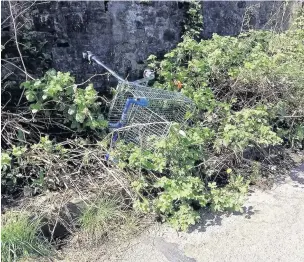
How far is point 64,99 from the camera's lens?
421 cm

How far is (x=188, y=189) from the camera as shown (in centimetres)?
384

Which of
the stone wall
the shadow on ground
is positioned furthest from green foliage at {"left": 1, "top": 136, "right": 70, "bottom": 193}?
the shadow on ground

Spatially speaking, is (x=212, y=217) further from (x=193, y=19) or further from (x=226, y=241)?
(x=193, y=19)

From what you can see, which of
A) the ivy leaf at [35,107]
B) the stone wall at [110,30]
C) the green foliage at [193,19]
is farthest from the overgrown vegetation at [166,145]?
the green foliage at [193,19]

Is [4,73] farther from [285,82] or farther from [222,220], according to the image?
[285,82]

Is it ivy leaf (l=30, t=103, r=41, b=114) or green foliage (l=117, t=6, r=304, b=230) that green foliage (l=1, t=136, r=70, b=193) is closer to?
ivy leaf (l=30, t=103, r=41, b=114)

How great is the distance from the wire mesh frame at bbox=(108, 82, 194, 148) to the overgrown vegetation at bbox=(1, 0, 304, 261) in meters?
0.16

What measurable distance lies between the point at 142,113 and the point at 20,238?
168cm

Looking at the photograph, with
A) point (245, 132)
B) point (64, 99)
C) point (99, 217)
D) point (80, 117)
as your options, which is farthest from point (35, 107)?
point (245, 132)

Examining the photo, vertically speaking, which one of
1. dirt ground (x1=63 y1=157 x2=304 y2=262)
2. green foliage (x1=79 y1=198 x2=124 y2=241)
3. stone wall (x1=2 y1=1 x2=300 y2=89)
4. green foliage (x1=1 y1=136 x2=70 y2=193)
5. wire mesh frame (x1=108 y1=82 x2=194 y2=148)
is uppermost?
stone wall (x1=2 y1=1 x2=300 y2=89)

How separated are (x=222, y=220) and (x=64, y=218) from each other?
1.52 m

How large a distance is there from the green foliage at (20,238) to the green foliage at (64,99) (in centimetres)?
106

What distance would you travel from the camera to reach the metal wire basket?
4.12 metres

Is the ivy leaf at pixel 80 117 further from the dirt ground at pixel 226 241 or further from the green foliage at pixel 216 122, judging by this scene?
the dirt ground at pixel 226 241
